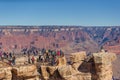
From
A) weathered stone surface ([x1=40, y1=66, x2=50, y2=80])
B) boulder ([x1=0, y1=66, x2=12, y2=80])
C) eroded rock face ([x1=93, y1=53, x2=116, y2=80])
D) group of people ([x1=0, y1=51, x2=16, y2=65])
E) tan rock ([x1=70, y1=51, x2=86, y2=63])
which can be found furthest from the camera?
tan rock ([x1=70, y1=51, x2=86, y2=63])

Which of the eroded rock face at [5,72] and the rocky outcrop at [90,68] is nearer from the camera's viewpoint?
the eroded rock face at [5,72]

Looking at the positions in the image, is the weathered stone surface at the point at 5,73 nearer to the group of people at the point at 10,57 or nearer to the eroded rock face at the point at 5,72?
the eroded rock face at the point at 5,72

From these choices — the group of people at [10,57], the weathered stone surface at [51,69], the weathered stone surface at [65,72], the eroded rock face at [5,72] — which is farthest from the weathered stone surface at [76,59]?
the eroded rock face at [5,72]

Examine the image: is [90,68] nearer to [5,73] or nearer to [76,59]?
[76,59]

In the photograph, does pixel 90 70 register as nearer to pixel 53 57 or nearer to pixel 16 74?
pixel 53 57

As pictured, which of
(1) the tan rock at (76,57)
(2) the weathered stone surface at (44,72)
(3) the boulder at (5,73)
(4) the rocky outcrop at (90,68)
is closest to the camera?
(3) the boulder at (5,73)

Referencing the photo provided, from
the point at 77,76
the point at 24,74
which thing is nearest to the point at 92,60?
the point at 77,76

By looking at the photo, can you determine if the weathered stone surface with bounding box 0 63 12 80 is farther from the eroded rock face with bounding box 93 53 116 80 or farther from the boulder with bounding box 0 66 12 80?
the eroded rock face with bounding box 93 53 116 80

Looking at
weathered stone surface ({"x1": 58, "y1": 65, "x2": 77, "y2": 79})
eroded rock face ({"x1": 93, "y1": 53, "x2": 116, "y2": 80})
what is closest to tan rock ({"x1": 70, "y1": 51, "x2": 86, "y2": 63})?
eroded rock face ({"x1": 93, "y1": 53, "x2": 116, "y2": 80})
